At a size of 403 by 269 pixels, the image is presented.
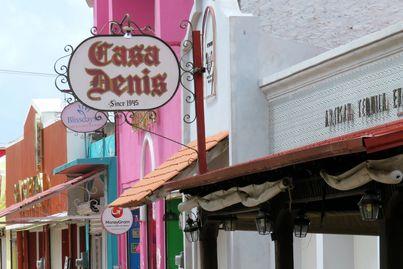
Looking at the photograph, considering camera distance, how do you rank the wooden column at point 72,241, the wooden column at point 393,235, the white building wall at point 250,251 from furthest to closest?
1. the wooden column at point 72,241
2. the white building wall at point 250,251
3. the wooden column at point 393,235

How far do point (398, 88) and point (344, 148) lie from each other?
478 centimetres

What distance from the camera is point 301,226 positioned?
912cm

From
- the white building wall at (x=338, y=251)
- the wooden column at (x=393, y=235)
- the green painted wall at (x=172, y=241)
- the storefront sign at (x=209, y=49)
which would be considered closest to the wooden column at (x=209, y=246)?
the white building wall at (x=338, y=251)

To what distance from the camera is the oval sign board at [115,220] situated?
20.5 metres

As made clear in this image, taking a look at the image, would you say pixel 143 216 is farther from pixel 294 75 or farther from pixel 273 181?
pixel 273 181

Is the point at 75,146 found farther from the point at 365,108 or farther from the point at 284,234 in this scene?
the point at 284,234

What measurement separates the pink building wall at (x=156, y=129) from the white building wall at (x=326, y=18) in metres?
3.88

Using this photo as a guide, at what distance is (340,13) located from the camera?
1509cm

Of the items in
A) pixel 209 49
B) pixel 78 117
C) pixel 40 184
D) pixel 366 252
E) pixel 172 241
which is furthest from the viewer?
pixel 40 184

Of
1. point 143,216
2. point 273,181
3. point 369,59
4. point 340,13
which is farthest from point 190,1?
point 273,181

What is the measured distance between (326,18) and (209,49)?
1792 millimetres

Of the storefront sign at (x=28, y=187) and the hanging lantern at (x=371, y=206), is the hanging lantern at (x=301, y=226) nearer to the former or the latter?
the hanging lantern at (x=371, y=206)

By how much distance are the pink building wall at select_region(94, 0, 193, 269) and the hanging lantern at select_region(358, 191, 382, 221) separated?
1190 cm

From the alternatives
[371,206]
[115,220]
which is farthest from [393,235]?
[115,220]
